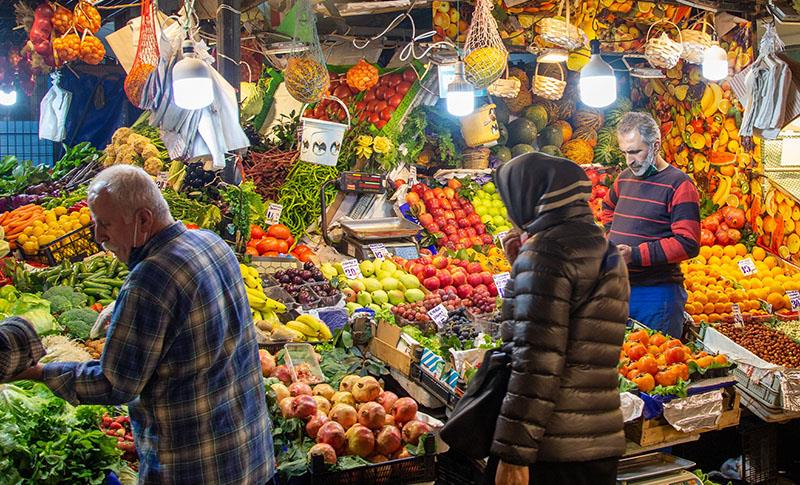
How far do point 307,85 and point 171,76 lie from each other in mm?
1042

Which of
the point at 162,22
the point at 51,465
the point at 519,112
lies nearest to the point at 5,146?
the point at 162,22

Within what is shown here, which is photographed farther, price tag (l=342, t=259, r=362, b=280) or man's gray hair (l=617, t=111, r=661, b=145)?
price tag (l=342, t=259, r=362, b=280)

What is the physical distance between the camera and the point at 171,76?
4836 mm

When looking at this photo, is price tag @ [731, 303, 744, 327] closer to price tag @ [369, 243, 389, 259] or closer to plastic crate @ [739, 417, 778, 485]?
plastic crate @ [739, 417, 778, 485]

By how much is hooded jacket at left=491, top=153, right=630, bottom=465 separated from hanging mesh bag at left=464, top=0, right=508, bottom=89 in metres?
3.11

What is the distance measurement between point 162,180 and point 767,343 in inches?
178

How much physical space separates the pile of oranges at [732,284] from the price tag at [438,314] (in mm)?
2171

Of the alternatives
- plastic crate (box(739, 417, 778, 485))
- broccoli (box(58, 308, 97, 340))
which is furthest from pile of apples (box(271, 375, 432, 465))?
plastic crate (box(739, 417, 778, 485))

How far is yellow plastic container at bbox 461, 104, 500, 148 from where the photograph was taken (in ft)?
23.6

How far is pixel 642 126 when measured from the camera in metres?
4.44

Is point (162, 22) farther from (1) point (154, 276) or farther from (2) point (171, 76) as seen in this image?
(1) point (154, 276)

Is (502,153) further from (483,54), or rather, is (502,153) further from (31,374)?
(31,374)

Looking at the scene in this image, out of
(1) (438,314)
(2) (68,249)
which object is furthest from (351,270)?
(2) (68,249)

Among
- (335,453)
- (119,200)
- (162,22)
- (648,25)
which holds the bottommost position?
(335,453)
